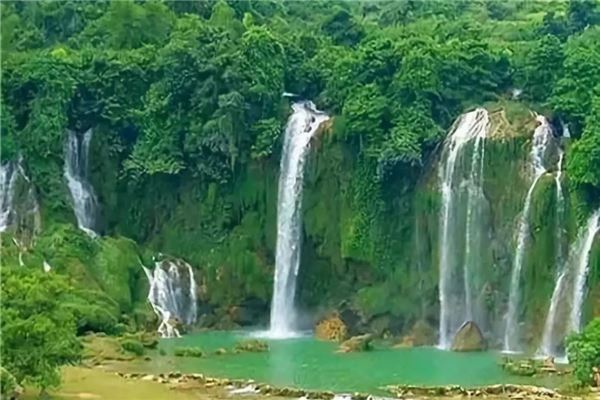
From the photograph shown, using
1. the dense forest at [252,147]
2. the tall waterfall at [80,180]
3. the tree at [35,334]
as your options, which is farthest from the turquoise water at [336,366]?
the tall waterfall at [80,180]

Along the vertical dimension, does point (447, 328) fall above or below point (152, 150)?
below

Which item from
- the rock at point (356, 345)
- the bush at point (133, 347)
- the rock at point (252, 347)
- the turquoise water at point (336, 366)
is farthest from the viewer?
the rock at point (356, 345)

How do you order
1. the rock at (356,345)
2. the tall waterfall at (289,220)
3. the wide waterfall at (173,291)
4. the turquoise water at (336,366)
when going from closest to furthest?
the turquoise water at (336,366) → the rock at (356,345) → the wide waterfall at (173,291) → the tall waterfall at (289,220)

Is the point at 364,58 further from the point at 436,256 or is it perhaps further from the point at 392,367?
the point at 392,367

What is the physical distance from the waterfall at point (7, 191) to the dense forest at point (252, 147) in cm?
34

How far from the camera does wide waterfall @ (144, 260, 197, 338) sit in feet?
131

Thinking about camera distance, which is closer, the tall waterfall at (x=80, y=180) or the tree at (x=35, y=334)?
the tree at (x=35, y=334)

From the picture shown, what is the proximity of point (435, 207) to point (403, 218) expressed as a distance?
1290 millimetres

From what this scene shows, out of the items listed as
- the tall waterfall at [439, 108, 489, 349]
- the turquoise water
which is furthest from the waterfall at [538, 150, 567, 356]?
the tall waterfall at [439, 108, 489, 349]

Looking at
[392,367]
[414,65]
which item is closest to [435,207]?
[414,65]

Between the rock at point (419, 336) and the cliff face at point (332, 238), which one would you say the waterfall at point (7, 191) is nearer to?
the cliff face at point (332, 238)

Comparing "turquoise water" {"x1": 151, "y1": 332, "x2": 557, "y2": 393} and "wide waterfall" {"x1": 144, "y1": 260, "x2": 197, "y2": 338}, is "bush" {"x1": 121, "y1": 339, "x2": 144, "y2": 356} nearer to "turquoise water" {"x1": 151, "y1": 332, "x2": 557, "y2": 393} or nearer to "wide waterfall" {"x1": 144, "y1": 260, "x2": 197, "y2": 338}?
"turquoise water" {"x1": 151, "y1": 332, "x2": 557, "y2": 393}

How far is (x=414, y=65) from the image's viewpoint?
40.6 m

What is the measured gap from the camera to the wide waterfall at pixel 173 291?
39.9m
